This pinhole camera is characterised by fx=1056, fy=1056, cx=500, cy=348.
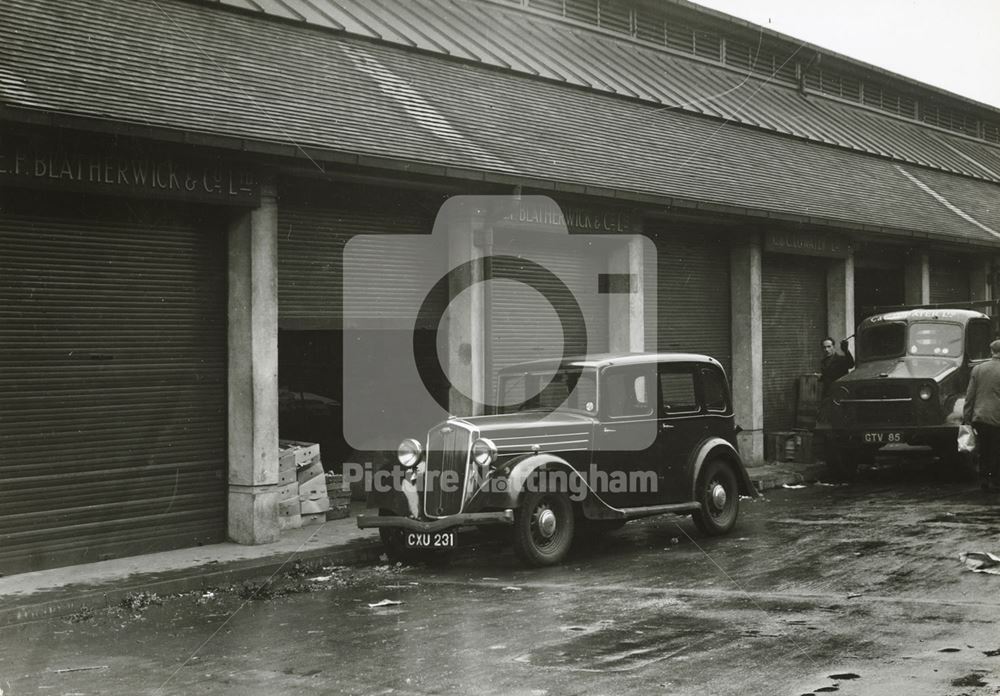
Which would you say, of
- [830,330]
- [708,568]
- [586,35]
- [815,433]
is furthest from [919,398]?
[586,35]

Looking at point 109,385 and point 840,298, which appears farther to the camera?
point 840,298

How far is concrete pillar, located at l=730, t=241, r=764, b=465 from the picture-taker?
56.3 ft

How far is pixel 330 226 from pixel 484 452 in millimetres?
3819

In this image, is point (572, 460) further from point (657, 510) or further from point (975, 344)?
point (975, 344)

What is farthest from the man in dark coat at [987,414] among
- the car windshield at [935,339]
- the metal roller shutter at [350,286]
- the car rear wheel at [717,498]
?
the metal roller shutter at [350,286]

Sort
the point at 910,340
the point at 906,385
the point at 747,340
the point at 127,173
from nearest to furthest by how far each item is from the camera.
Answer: the point at 127,173 → the point at 906,385 → the point at 910,340 → the point at 747,340

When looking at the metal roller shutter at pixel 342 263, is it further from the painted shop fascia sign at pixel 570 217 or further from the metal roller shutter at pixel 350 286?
the painted shop fascia sign at pixel 570 217

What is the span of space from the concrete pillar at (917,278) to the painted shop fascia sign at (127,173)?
1536 centimetres

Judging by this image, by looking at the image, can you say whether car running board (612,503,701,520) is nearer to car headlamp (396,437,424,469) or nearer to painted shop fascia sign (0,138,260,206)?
car headlamp (396,437,424,469)

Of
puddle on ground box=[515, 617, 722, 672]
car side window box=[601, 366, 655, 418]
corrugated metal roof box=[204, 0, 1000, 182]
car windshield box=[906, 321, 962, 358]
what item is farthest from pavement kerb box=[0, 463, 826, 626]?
car windshield box=[906, 321, 962, 358]

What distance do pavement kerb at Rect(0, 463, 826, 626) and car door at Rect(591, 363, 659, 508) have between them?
234 centimetres

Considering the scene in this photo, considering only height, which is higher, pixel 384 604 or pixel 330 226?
pixel 330 226

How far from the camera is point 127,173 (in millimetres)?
9609

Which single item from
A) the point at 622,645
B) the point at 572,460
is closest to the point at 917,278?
the point at 572,460
